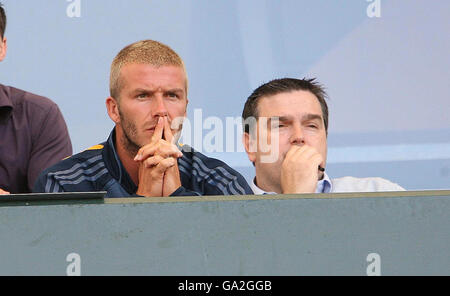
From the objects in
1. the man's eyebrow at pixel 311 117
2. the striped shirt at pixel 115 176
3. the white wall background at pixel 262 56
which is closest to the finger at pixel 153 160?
the striped shirt at pixel 115 176

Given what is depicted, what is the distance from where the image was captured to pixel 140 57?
2.67 metres

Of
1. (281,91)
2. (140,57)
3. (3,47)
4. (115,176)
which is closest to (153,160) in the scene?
(115,176)

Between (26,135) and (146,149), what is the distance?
428mm

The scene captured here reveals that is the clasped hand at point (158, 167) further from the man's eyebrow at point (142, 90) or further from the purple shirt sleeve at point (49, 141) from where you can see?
the purple shirt sleeve at point (49, 141)

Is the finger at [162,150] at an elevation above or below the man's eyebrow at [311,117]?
below

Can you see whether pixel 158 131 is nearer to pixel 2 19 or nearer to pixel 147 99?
pixel 147 99

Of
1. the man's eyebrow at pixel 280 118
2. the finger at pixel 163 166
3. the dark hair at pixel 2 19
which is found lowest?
the finger at pixel 163 166

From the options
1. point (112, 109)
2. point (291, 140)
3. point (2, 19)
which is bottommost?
point (291, 140)

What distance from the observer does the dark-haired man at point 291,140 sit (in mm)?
2527

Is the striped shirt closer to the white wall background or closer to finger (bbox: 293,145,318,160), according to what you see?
the white wall background

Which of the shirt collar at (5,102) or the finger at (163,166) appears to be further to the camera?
the shirt collar at (5,102)

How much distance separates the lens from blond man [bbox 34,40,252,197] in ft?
8.24

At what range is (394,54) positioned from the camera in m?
2.70
